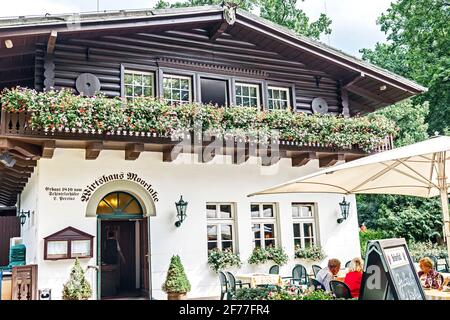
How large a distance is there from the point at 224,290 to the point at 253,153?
12.8 ft

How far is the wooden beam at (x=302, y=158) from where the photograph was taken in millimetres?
13578

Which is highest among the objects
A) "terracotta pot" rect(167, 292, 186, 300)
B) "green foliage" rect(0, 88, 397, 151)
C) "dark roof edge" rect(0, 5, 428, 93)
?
"dark roof edge" rect(0, 5, 428, 93)

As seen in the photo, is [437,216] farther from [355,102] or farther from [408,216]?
[355,102]

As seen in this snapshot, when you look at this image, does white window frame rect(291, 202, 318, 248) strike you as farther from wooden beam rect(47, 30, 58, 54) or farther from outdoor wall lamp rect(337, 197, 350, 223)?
wooden beam rect(47, 30, 58, 54)

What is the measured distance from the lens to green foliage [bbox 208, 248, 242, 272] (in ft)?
41.9

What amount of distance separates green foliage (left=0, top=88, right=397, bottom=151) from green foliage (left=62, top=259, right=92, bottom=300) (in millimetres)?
3251

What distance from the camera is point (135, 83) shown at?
1301 centimetres

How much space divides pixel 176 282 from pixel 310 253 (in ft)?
14.9

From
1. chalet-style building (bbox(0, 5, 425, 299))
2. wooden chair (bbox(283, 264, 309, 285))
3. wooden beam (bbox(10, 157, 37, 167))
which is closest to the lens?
chalet-style building (bbox(0, 5, 425, 299))

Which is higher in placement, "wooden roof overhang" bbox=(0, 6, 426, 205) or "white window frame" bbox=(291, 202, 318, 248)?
"wooden roof overhang" bbox=(0, 6, 426, 205)

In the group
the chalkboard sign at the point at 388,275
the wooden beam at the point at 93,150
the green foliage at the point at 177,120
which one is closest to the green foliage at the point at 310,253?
the green foliage at the point at 177,120

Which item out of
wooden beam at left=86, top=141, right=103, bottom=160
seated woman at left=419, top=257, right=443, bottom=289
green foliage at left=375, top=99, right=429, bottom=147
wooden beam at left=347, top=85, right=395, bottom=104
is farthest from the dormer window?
green foliage at left=375, top=99, right=429, bottom=147
